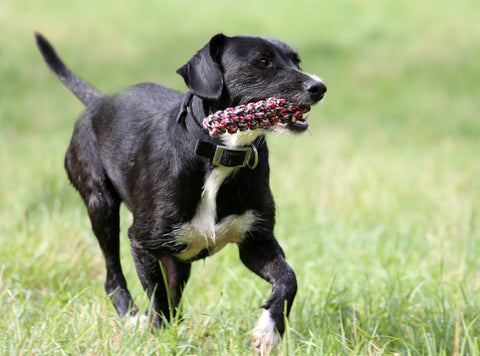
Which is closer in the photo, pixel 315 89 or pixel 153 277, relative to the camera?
pixel 315 89

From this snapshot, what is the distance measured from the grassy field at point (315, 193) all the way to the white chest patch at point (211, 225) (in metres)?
0.37

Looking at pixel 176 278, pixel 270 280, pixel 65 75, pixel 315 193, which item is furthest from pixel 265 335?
pixel 315 193

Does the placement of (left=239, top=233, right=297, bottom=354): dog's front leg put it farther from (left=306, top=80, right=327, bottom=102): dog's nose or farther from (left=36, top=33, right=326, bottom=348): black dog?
(left=306, top=80, right=327, bottom=102): dog's nose

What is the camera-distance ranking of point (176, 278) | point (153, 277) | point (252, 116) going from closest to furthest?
point (252, 116) < point (153, 277) < point (176, 278)

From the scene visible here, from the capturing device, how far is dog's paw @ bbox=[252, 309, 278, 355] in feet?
9.07

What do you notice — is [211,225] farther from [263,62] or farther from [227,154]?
[263,62]

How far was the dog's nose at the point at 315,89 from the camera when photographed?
2.83 m

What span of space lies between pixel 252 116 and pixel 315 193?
3.85m

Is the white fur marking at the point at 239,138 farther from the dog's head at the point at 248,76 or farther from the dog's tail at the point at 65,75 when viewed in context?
the dog's tail at the point at 65,75

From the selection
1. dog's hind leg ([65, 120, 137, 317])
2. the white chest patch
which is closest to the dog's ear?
the white chest patch

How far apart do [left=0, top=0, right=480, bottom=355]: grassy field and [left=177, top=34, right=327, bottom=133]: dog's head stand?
3.38 feet

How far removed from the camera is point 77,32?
17359 millimetres

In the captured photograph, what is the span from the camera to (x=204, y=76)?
2871 millimetres

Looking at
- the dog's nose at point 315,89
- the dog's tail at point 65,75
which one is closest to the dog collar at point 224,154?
the dog's nose at point 315,89
